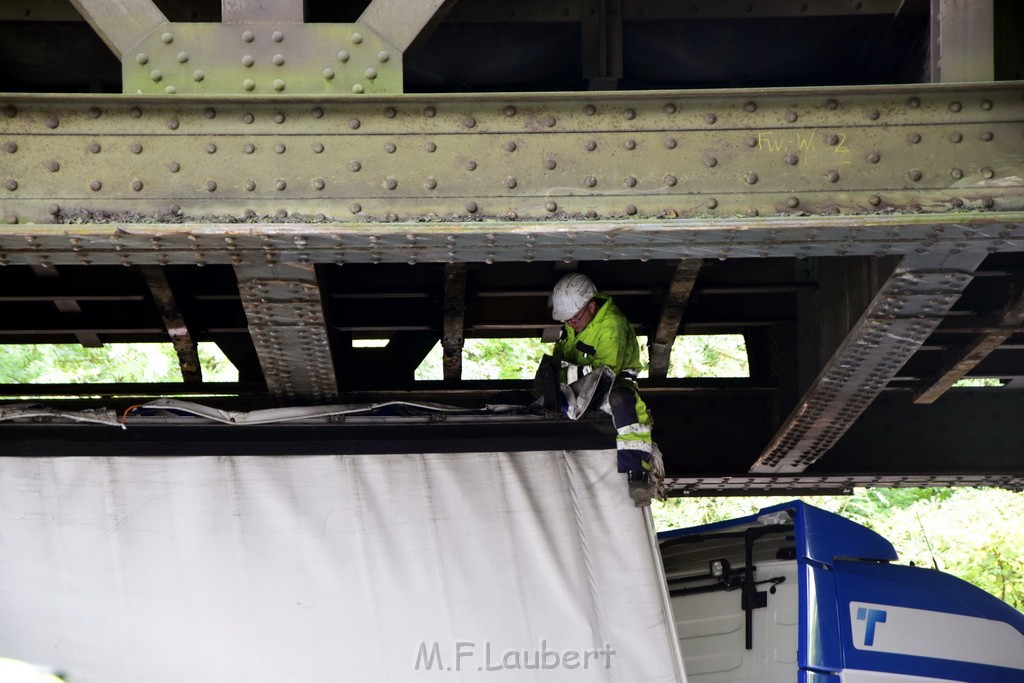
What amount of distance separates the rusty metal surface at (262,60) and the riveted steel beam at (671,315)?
2.49m

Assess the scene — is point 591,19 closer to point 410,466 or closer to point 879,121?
point 879,121

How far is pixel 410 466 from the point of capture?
614cm

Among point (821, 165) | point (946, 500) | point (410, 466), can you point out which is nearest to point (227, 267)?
point (410, 466)

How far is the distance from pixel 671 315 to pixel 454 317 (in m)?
1.32

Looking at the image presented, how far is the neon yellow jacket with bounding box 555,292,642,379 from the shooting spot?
611 centimetres

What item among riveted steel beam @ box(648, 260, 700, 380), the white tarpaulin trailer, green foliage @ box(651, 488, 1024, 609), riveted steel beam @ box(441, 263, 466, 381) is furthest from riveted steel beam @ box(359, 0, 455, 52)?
green foliage @ box(651, 488, 1024, 609)

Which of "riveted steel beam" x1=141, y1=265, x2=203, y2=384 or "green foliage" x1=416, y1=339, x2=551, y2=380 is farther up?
"green foliage" x1=416, y1=339, x2=551, y2=380

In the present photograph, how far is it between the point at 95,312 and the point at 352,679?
9.52ft

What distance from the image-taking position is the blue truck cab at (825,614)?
19.6ft

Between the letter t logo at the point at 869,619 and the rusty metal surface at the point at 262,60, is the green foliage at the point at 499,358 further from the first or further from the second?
the rusty metal surface at the point at 262,60

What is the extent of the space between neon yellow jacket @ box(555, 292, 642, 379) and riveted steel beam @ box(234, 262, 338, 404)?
144cm

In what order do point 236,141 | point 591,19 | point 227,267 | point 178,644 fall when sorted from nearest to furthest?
point 236,141
point 591,19
point 178,644
point 227,267

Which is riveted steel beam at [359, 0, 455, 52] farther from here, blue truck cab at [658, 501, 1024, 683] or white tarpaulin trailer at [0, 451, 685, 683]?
blue truck cab at [658, 501, 1024, 683]

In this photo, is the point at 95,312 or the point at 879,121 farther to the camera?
the point at 95,312
